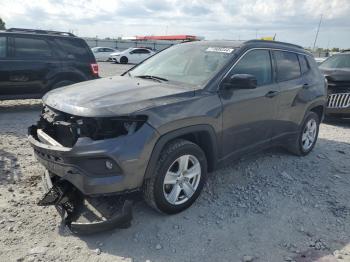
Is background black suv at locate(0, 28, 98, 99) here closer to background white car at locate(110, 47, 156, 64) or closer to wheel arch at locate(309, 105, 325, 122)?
wheel arch at locate(309, 105, 325, 122)

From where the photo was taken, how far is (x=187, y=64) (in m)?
4.41

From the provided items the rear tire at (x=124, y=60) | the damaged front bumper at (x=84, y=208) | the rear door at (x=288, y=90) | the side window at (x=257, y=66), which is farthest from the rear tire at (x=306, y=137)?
the rear tire at (x=124, y=60)

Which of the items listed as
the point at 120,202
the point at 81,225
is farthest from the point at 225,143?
the point at 81,225

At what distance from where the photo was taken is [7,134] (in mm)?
6508

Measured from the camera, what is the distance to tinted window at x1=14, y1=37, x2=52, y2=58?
836 centimetres

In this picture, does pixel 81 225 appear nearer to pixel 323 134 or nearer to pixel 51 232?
pixel 51 232

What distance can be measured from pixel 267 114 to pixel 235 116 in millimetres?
782

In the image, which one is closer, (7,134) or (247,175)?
(247,175)

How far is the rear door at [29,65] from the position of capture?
27.1 feet

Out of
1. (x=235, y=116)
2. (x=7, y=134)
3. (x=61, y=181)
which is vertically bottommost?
(x=7, y=134)

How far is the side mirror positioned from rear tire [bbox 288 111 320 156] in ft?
6.84

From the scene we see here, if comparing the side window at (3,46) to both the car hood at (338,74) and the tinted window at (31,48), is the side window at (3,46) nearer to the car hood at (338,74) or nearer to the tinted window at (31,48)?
the tinted window at (31,48)

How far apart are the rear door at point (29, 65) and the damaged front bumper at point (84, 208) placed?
17.0 feet

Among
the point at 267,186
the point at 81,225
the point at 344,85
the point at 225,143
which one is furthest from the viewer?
the point at 344,85
